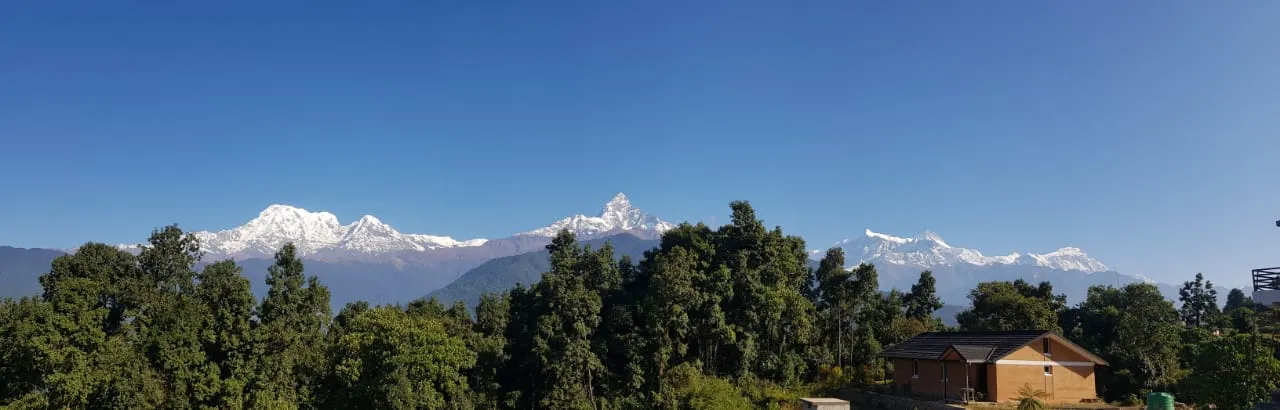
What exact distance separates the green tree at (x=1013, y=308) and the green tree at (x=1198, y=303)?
52.9ft

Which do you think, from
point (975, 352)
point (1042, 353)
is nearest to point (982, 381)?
point (975, 352)

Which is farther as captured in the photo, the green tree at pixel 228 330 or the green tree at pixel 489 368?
the green tree at pixel 489 368

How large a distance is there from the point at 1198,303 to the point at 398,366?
240 feet

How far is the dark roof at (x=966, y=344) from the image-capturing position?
37.6 meters

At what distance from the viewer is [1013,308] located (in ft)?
171

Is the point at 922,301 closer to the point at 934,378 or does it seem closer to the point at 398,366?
the point at 934,378

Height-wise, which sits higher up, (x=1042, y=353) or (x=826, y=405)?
(x=1042, y=353)

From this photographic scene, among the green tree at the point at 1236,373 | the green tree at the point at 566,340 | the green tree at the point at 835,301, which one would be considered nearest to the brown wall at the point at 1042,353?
the green tree at the point at 1236,373

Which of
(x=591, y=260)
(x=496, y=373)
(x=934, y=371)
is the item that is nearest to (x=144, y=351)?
(x=496, y=373)

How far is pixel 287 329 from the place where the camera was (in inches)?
1496

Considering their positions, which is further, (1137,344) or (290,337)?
(1137,344)

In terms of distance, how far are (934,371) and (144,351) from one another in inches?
1501

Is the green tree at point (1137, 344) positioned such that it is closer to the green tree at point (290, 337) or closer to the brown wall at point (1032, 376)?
the brown wall at point (1032, 376)

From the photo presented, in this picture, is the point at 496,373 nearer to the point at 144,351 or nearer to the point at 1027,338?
the point at 144,351
